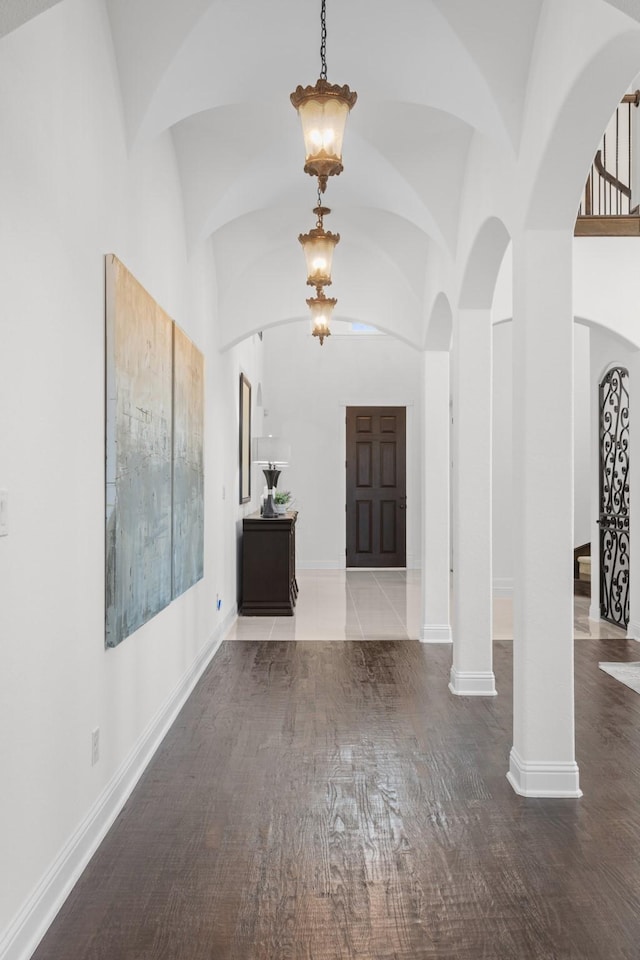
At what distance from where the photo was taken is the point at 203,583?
5543 mm

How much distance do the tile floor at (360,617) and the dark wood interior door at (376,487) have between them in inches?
50.1

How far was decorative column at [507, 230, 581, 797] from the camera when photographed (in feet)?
10.7

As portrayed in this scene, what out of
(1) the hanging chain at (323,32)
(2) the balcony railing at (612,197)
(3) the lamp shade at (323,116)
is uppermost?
(2) the balcony railing at (612,197)

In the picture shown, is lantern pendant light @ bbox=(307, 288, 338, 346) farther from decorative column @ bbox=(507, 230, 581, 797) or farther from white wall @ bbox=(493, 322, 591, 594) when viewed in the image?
white wall @ bbox=(493, 322, 591, 594)

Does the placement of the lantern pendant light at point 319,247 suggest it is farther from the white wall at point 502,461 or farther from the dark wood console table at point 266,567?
the white wall at point 502,461

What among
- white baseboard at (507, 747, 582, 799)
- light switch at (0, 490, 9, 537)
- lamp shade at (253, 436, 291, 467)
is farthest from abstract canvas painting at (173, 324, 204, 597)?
lamp shade at (253, 436, 291, 467)

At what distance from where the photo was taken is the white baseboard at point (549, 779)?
10.6ft

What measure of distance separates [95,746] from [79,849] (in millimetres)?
354

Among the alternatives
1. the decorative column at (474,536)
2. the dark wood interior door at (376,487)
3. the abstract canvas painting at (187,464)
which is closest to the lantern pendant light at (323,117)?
the abstract canvas painting at (187,464)

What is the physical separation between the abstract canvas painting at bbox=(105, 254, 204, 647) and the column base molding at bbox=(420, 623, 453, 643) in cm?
232

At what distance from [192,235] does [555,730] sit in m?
3.40

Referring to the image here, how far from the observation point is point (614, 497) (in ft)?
24.1

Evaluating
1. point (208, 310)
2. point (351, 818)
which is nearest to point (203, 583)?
point (208, 310)

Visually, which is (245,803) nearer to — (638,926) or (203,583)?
(638,926)
